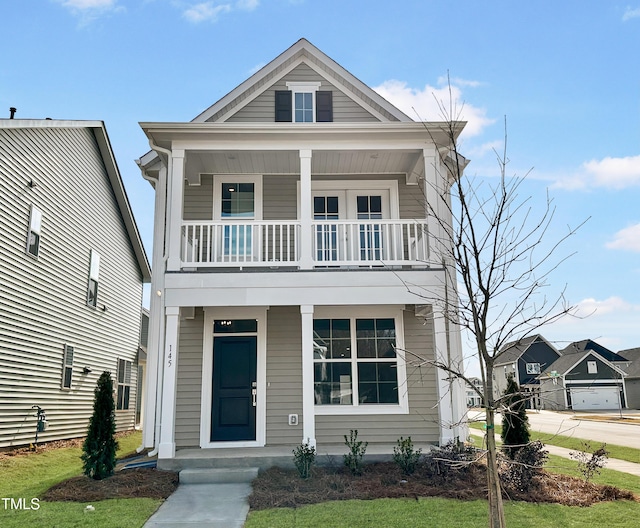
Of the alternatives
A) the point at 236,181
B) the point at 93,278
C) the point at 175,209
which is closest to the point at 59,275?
the point at 93,278

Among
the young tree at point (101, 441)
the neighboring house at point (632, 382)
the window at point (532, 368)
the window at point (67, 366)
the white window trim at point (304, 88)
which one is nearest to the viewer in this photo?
the young tree at point (101, 441)

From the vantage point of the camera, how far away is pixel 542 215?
469cm

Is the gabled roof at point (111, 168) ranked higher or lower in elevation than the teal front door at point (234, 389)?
higher

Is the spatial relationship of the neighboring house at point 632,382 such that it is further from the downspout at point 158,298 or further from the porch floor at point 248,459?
the downspout at point 158,298

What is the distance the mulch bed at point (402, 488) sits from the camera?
645cm

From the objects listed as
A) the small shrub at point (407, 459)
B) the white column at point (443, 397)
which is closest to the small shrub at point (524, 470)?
the small shrub at point (407, 459)

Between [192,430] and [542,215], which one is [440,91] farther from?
[192,430]

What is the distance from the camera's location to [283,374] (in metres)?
9.76

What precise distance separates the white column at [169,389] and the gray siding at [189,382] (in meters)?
1.27

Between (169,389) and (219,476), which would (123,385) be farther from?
(219,476)

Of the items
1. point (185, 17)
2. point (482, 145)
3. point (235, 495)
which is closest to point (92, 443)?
point (235, 495)

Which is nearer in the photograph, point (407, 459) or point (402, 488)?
point (402, 488)

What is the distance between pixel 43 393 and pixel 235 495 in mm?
7194

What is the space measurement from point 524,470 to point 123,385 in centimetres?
1465
